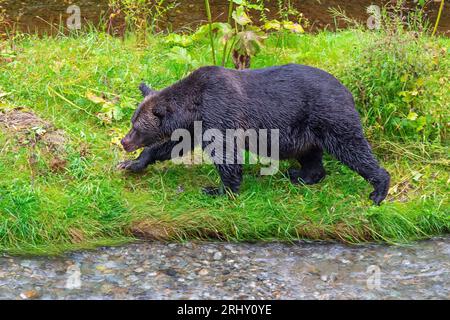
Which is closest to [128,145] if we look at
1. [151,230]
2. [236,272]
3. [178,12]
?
[151,230]

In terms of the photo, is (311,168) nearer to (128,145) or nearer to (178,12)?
(128,145)

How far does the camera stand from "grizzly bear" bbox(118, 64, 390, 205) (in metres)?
6.63

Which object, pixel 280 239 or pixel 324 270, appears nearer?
pixel 324 270

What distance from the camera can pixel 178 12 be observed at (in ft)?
38.4

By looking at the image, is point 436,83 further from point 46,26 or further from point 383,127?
point 46,26

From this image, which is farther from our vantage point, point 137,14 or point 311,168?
point 137,14

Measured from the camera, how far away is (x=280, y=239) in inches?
255

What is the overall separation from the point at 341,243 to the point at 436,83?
2.16 meters

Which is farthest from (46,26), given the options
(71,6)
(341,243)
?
(341,243)

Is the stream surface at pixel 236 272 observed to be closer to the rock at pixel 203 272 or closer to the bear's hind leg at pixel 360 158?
the rock at pixel 203 272

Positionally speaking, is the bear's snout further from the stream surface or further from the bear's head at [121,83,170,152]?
the stream surface

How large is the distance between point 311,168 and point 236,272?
62.4 inches

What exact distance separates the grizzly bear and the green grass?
318mm
